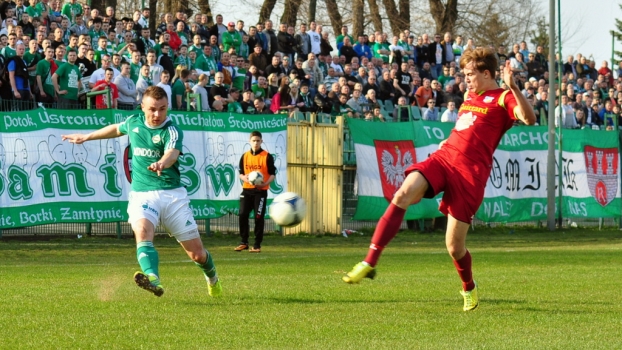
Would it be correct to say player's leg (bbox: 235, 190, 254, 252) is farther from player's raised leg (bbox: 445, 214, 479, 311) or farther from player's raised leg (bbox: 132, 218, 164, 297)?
player's raised leg (bbox: 445, 214, 479, 311)

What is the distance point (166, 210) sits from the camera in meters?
9.66

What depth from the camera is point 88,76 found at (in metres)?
21.4

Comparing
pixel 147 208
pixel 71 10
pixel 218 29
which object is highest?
pixel 71 10

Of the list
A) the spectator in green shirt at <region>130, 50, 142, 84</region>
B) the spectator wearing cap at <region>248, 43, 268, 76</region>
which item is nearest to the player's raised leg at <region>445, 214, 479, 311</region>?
the spectator in green shirt at <region>130, 50, 142, 84</region>

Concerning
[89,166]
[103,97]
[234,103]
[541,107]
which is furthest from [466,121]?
[541,107]

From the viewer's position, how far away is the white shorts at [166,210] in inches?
376

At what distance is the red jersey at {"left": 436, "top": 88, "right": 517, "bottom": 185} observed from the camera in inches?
349

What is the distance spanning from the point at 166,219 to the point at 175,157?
655mm

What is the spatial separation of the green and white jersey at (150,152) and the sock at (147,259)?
57 cm

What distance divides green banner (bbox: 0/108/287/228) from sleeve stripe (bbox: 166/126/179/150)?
946cm

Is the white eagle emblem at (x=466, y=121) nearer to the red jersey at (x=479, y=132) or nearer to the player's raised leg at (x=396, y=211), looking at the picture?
the red jersey at (x=479, y=132)

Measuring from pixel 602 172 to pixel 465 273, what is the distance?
1940 centimetres

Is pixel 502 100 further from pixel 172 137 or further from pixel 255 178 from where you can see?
pixel 255 178

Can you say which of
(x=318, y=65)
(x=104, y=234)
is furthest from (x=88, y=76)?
(x=318, y=65)
